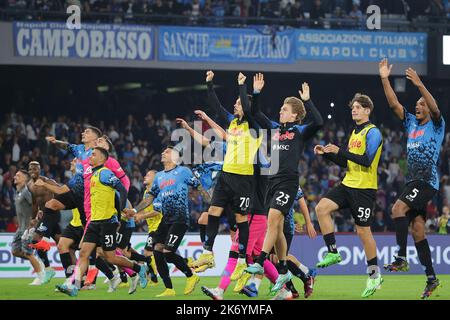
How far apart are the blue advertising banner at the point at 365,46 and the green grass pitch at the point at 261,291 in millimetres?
12837

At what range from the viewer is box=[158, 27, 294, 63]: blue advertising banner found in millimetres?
33281

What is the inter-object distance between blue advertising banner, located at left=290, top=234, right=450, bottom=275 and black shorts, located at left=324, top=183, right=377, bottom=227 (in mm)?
10966

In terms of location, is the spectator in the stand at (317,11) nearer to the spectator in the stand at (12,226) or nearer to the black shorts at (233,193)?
the spectator in the stand at (12,226)

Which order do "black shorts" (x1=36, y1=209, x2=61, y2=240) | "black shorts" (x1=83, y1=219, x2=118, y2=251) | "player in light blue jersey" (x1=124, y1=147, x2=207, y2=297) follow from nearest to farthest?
"black shorts" (x1=83, y1=219, x2=118, y2=251) < "player in light blue jersey" (x1=124, y1=147, x2=207, y2=297) < "black shorts" (x1=36, y1=209, x2=61, y2=240)

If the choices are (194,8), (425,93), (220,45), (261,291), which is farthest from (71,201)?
(194,8)

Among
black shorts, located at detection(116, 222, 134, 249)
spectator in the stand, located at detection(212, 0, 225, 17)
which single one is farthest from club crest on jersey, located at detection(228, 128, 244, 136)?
spectator in the stand, located at detection(212, 0, 225, 17)

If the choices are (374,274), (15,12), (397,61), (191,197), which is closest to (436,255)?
(191,197)

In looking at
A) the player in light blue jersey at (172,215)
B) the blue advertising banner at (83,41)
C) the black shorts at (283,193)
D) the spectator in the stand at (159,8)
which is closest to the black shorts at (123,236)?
the player in light blue jersey at (172,215)

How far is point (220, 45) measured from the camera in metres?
33.6

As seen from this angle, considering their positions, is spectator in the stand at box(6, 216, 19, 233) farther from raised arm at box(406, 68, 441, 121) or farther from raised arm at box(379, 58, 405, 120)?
raised arm at box(406, 68, 441, 121)

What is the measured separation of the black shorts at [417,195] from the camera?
15016mm

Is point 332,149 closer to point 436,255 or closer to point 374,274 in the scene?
point 374,274

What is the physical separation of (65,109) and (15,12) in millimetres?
5783

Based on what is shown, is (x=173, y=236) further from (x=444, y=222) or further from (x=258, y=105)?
(x=444, y=222)
